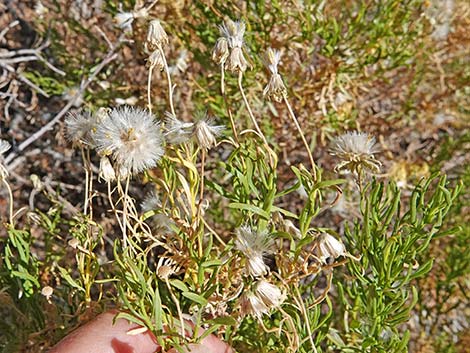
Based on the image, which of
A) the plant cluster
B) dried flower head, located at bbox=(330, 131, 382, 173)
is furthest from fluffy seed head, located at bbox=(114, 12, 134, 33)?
dried flower head, located at bbox=(330, 131, 382, 173)

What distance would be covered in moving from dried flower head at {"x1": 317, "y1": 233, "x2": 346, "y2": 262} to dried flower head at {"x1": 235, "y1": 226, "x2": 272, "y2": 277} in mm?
35

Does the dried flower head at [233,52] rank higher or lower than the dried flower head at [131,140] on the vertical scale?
higher

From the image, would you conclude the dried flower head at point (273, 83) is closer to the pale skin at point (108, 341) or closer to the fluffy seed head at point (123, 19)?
the pale skin at point (108, 341)

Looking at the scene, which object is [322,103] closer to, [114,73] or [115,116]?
[114,73]

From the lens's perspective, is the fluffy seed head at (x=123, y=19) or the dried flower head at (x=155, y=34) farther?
the fluffy seed head at (x=123, y=19)

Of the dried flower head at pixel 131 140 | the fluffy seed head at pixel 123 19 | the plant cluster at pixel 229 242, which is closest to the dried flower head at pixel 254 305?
the plant cluster at pixel 229 242

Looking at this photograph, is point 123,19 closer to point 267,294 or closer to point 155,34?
point 155,34

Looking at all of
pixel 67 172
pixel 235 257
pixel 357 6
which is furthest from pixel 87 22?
pixel 235 257

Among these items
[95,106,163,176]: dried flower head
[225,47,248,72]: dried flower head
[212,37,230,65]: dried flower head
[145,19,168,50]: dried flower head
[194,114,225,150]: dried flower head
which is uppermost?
[145,19,168,50]: dried flower head

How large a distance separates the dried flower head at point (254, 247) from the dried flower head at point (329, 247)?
0.04 metres

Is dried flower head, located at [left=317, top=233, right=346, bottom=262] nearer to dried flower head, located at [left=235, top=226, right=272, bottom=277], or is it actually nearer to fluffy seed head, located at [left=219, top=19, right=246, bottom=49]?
dried flower head, located at [left=235, top=226, right=272, bottom=277]

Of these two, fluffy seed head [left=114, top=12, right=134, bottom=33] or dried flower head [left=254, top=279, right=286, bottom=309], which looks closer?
dried flower head [left=254, top=279, right=286, bottom=309]

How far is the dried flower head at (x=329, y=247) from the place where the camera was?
46 centimetres

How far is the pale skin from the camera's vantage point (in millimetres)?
521
